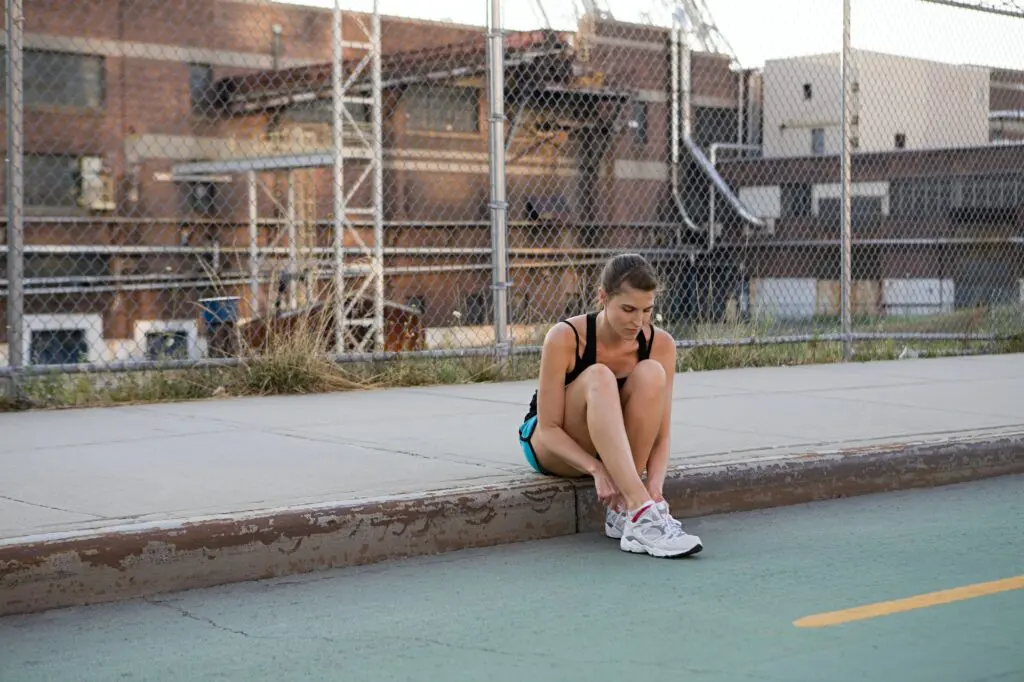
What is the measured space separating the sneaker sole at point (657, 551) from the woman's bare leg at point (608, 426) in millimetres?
137

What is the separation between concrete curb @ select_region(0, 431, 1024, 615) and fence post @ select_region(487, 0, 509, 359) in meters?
4.15

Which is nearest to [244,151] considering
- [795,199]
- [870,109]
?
[795,199]

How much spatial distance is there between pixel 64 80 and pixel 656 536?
89.8 ft

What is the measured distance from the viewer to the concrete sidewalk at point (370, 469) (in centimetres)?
471

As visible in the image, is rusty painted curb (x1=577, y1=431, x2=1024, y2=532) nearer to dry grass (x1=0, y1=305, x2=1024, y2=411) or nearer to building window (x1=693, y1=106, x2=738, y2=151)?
dry grass (x1=0, y1=305, x2=1024, y2=411)

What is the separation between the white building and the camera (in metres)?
42.2

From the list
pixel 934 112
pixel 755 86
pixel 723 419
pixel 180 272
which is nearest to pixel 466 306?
pixel 180 272

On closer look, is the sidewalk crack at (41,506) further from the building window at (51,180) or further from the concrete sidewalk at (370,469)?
the building window at (51,180)

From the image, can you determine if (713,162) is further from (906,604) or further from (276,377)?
(906,604)

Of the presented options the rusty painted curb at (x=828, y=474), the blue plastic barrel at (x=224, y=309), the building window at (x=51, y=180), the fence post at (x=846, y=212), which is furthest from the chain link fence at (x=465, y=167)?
the rusty painted curb at (x=828, y=474)

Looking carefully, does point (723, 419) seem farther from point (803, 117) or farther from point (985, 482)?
point (803, 117)

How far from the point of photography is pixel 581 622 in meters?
4.21

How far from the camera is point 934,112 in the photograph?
44281mm

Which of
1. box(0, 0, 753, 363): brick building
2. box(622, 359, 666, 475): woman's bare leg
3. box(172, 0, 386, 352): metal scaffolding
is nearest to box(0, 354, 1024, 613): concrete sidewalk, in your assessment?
box(622, 359, 666, 475): woman's bare leg
